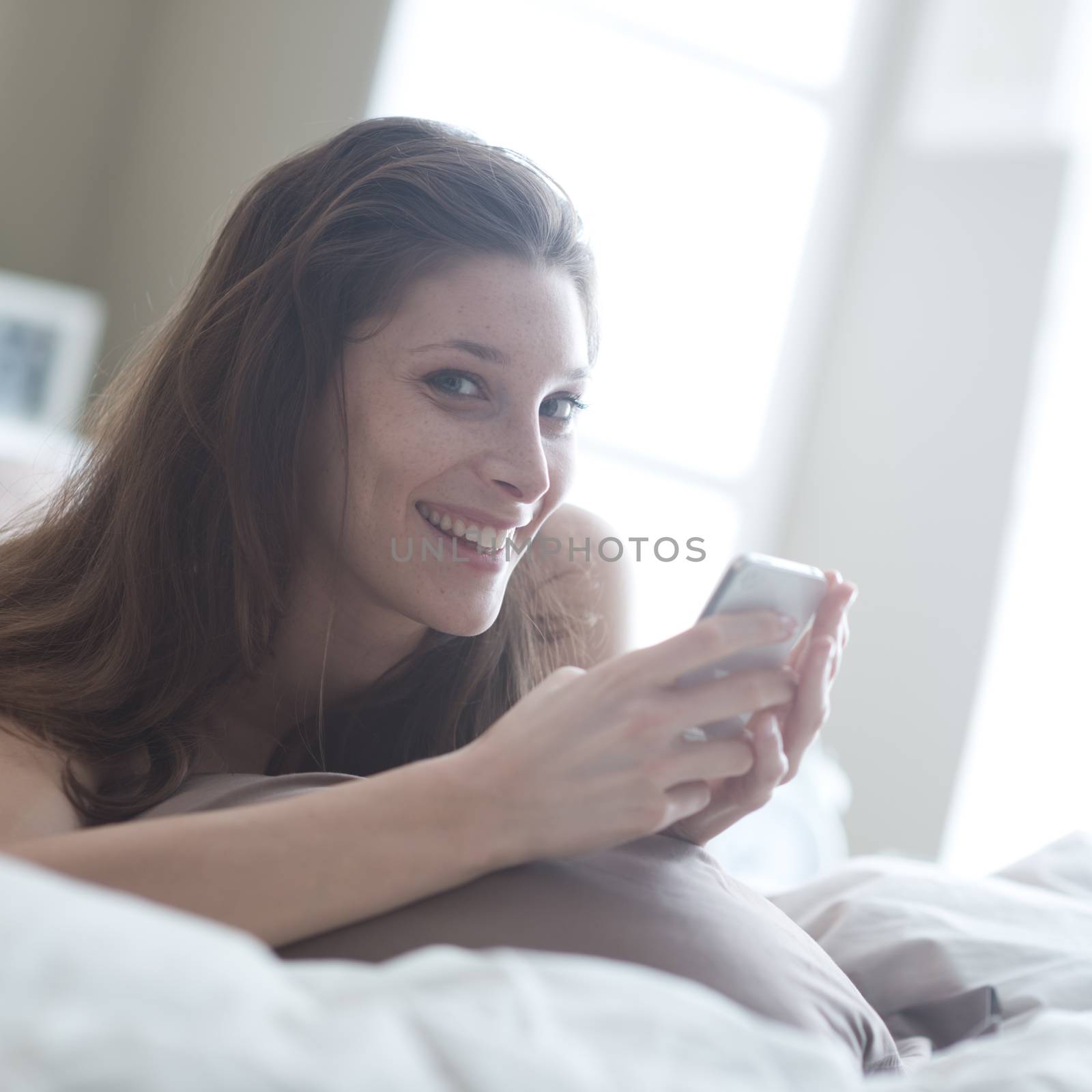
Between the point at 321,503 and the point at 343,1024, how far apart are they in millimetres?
814

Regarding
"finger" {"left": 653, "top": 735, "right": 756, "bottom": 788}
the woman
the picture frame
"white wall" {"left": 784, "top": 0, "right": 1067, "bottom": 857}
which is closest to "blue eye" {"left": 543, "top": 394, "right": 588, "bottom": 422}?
the woman

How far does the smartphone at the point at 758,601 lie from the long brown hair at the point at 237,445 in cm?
51

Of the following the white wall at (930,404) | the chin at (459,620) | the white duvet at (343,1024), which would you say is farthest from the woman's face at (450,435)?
the white wall at (930,404)

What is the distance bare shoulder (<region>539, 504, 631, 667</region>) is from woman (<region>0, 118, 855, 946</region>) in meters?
0.21

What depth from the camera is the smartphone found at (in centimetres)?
78

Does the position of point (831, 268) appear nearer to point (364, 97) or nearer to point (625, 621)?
point (364, 97)

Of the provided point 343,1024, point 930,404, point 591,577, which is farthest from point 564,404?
point 930,404

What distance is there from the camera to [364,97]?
3.45 meters

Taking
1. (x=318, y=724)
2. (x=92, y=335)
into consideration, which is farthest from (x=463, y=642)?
(x=92, y=335)

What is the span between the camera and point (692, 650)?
2.51 ft

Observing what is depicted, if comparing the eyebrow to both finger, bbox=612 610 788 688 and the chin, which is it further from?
finger, bbox=612 610 788 688

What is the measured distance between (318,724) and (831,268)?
2953 mm

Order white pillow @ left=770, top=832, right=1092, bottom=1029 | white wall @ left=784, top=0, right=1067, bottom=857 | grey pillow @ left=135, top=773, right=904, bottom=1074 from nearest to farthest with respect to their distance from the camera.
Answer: grey pillow @ left=135, top=773, right=904, bottom=1074, white pillow @ left=770, top=832, right=1092, bottom=1029, white wall @ left=784, top=0, right=1067, bottom=857

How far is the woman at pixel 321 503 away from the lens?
1104 mm
